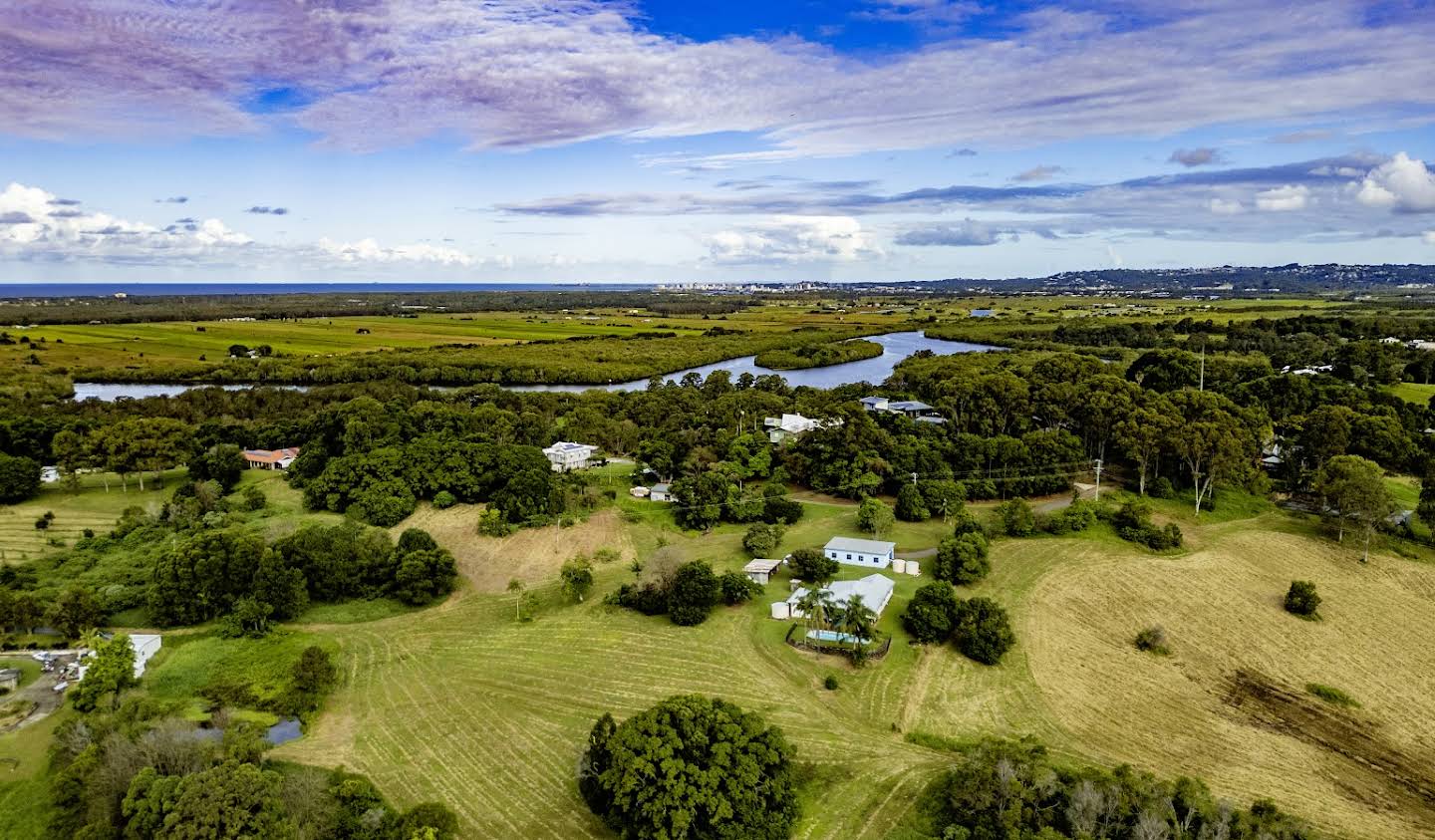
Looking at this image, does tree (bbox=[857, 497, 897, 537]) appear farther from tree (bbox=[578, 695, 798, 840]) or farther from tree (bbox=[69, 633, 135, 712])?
tree (bbox=[69, 633, 135, 712])

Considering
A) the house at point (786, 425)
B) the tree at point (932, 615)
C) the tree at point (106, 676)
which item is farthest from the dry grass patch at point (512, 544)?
the house at point (786, 425)

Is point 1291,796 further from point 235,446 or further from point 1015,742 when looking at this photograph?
point 235,446

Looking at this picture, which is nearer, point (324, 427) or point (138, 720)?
point (138, 720)

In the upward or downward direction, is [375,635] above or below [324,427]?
below

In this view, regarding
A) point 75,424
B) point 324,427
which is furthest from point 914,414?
point 75,424

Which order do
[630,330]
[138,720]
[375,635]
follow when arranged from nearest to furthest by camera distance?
[138,720]
[375,635]
[630,330]

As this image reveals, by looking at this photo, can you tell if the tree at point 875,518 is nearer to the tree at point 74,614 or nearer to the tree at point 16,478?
the tree at point 74,614
